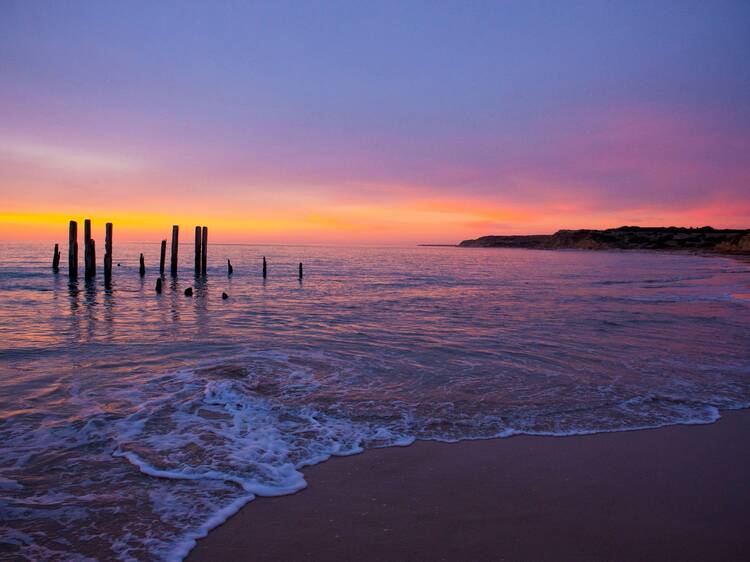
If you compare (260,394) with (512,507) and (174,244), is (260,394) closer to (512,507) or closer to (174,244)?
(512,507)

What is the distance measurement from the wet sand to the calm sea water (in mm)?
421

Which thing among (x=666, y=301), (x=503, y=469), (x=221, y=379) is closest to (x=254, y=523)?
(x=503, y=469)

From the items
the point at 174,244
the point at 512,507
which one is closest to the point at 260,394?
the point at 512,507

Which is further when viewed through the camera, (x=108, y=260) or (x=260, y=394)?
(x=108, y=260)

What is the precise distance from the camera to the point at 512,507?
160 inches

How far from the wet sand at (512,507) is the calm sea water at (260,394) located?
42 cm

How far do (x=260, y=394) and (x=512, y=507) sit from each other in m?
4.51

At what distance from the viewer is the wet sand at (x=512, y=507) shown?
346cm

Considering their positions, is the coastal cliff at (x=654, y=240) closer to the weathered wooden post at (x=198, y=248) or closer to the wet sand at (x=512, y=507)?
the weathered wooden post at (x=198, y=248)

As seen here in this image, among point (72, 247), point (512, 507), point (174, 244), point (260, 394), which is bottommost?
point (260, 394)

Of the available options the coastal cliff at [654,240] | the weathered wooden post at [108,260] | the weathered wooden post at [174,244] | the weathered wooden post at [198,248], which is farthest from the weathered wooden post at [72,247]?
the coastal cliff at [654,240]

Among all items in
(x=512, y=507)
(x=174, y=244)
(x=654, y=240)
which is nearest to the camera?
(x=512, y=507)

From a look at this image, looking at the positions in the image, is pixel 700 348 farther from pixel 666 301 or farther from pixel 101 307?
pixel 101 307

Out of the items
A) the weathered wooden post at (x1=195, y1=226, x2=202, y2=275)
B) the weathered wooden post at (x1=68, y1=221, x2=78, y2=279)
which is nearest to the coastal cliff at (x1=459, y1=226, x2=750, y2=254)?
the weathered wooden post at (x1=195, y1=226, x2=202, y2=275)
